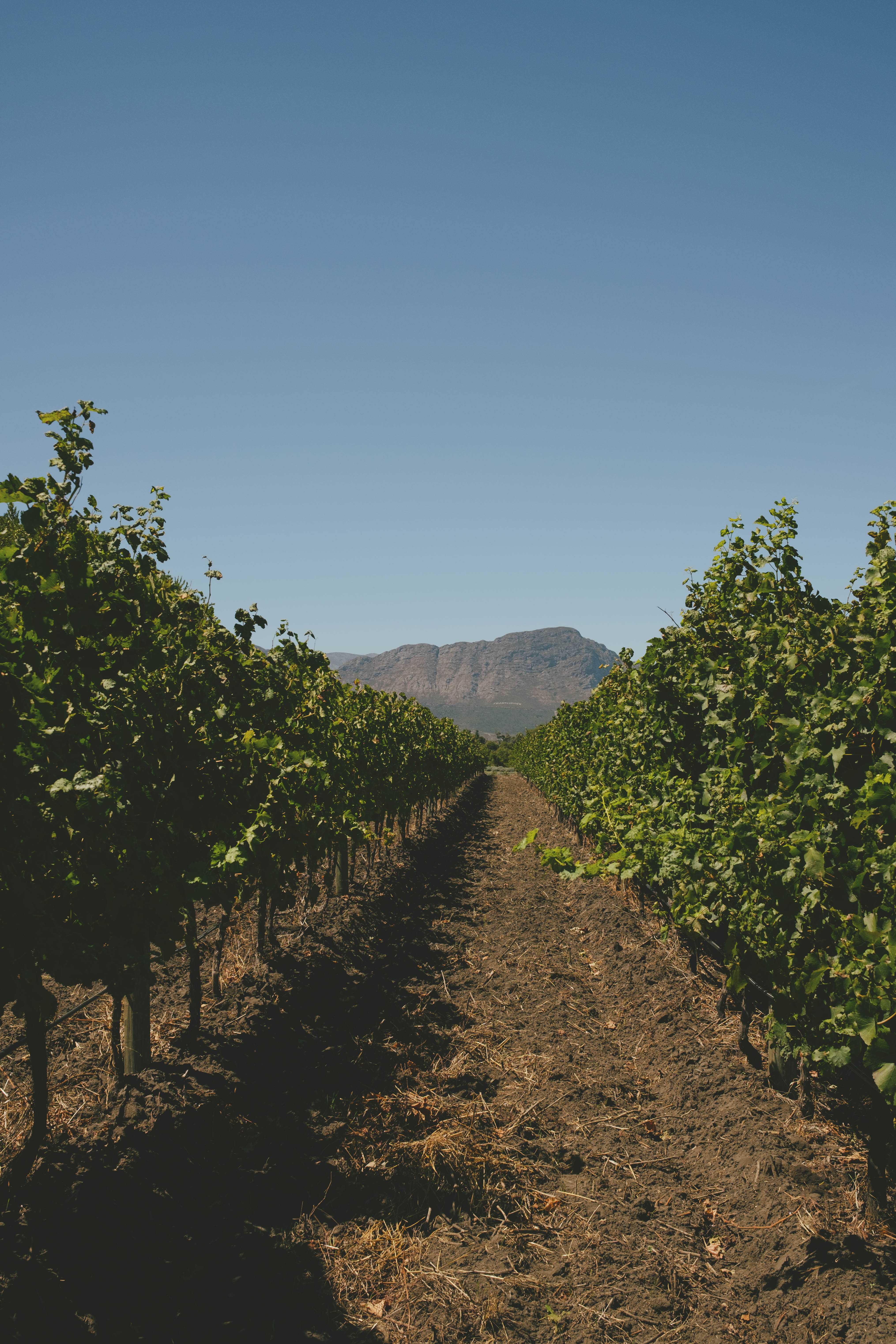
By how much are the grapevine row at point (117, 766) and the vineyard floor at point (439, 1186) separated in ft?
1.63

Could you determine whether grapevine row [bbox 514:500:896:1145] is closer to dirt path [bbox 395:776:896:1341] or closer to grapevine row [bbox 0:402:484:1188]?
dirt path [bbox 395:776:896:1341]

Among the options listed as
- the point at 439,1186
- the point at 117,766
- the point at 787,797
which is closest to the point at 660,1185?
the point at 439,1186

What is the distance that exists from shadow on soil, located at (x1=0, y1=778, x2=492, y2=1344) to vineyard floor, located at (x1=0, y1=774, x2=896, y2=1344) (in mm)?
13

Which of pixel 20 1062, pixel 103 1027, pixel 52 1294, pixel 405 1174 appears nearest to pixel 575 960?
pixel 405 1174

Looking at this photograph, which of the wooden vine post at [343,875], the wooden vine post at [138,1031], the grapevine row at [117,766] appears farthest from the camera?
the wooden vine post at [343,875]

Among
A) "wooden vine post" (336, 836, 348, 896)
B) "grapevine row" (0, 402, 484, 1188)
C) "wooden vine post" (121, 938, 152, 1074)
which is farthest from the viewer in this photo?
"wooden vine post" (336, 836, 348, 896)

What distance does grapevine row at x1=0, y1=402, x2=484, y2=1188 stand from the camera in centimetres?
295

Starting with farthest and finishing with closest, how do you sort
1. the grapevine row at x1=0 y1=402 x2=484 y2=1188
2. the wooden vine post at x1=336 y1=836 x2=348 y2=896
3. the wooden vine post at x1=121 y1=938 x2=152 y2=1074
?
the wooden vine post at x1=336 y1=836 x2=348 y2=896 < the wooden vine post at x1=121 y1=938 x2=152 y2=1074 < the grapevine row at x1=0 y1=402 x2=484 y2=1188

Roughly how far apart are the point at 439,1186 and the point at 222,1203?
1.17 m

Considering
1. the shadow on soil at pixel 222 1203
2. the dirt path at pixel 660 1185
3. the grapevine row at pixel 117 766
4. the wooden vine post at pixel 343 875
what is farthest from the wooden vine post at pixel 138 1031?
the wooden vine post at pixel 343 875

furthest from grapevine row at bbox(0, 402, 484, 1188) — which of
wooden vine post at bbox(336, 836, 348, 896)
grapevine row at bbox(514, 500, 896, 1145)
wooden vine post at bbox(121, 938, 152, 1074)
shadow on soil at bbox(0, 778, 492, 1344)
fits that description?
wooden vine post at bbox(336, 836, 348, 896)

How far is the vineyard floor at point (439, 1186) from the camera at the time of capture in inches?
120

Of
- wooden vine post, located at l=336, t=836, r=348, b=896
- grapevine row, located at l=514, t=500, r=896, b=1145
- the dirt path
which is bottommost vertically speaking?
the dirt path

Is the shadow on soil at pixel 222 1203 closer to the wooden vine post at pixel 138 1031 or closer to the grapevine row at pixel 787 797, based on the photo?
the wooden vine post at pixel 138 1031
